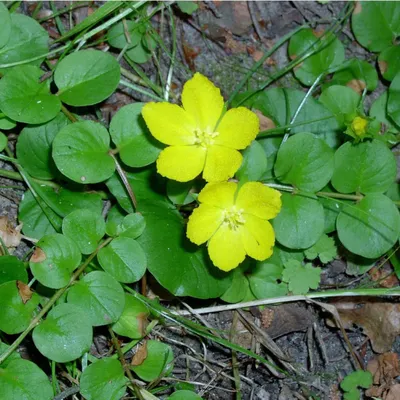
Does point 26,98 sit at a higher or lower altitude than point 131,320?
higher

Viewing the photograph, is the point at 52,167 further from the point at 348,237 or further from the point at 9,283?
the point at 348,237

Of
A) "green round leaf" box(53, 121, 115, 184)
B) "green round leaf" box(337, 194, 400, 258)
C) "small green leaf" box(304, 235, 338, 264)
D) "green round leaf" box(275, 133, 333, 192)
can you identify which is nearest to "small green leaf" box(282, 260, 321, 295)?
"small green leaf" box(304, 235, 338, 264)

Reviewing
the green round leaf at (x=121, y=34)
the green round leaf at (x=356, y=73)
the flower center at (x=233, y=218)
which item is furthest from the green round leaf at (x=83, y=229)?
the green round leaf at (x=356, y=73)

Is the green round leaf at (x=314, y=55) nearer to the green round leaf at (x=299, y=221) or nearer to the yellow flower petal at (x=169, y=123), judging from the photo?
the green round leaf at (x=299, y=221)

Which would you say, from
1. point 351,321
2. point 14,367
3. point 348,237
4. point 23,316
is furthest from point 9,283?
point 351,321

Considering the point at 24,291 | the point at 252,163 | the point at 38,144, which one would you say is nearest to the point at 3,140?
the point at 38,144

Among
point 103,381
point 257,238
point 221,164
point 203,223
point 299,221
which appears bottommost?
point 103,381

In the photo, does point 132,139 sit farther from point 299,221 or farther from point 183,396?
point 183,396
